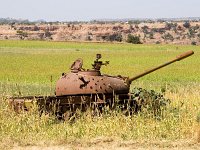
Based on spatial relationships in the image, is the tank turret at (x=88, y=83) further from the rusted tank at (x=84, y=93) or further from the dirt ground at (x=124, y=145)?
the dirt ground at (x=124, y=145)

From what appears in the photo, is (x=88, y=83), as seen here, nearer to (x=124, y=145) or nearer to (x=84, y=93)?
(x=84, y=93)

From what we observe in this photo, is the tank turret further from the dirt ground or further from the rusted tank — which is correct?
the dirt ground

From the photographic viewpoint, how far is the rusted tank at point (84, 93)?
1149 cm

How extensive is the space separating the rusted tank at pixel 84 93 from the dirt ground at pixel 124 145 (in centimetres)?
267

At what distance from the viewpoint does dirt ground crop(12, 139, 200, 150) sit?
27.8 ft

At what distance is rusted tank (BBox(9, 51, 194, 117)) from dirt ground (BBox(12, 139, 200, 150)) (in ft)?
8.77

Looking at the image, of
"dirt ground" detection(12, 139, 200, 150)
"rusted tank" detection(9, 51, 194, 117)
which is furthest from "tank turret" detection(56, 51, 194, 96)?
"dirt ground" detection(12, 139, 200, 150)

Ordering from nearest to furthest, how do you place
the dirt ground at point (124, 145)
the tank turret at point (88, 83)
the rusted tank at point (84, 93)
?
the dirt ground at point (124, 145) → the rusted tank at point (84, 93) → the tank turret at point (88, 83)

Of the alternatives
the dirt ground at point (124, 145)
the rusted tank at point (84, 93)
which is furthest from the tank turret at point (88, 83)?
the dirt ground at point (124, 145)

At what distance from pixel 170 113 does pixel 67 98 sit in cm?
221

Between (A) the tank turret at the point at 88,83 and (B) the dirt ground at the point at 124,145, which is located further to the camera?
(A) the tank turret at the point at 88,83

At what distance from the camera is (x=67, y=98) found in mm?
11594

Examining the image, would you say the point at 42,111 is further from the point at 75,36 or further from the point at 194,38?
the point at 75,36

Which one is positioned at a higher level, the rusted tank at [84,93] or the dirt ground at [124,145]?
the rusted tank at [84,93]
